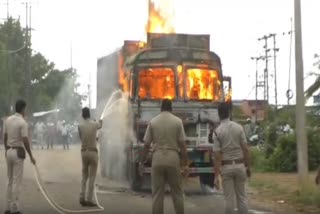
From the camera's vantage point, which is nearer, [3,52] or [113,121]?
[113,121]

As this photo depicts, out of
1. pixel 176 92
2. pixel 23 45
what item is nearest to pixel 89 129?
pixel 176 92

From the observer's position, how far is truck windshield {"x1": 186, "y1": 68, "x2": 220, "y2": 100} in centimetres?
1866

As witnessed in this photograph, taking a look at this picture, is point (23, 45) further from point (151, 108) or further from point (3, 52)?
point (151, 108)

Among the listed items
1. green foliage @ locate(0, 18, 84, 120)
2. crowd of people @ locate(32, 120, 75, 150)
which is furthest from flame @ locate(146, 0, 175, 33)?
green foliage @ locate(0, 18, 84, 120)

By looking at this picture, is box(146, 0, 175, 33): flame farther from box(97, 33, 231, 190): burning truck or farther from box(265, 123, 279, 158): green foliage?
box(265, 123, 279, 158): green foliage

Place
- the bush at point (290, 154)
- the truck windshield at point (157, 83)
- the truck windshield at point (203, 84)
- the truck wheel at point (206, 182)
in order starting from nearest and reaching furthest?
the truck windshield at point (157, 83)
the truck windshield at point (203, 84)
the truck wheel at point (206, 182)
the bush at point (290, 154)

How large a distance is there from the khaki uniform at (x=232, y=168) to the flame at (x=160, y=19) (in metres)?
11.4

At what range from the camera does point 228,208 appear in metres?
10.8

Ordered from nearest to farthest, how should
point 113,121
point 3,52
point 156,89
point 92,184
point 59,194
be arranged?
point 92,184 → point 59,194 → point 156,89 → point 113,121 → point 3,52

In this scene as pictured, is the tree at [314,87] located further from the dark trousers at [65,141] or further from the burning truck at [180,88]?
the dark trousers at [65,141]

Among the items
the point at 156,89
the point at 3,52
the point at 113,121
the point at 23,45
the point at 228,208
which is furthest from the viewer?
the point at 23,45

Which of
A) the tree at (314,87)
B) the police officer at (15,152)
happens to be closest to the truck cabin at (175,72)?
the tree at (314,87)

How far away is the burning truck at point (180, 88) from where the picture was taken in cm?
1791

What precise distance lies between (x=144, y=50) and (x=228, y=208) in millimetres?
8415
